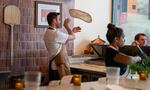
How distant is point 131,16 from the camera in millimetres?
4969

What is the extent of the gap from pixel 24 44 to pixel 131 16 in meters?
1.95

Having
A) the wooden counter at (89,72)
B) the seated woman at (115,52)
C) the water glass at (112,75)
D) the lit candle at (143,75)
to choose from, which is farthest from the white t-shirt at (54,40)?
the water glass at (112,75)

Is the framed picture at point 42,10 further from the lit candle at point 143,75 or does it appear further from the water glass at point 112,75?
the water glass at point 112,75

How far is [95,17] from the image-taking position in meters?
4.66

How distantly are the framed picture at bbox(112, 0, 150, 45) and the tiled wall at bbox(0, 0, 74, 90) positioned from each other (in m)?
1.40

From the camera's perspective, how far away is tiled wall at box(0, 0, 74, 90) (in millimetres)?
3711

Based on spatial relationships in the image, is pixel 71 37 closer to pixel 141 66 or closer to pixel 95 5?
pixel 95 5

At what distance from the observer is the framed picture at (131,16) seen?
487 centimetres

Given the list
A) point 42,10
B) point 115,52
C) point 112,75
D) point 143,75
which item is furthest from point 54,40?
point 112,75

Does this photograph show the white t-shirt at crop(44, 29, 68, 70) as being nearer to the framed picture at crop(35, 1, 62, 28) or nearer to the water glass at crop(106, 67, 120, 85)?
the framed picture at crop(35, 1, 62, 28)

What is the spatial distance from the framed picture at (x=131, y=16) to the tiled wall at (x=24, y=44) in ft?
4.60

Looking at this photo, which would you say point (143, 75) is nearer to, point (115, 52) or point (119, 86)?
point (119, 86)

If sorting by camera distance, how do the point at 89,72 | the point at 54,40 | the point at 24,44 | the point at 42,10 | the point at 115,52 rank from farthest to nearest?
the point at 42,10, the point at 24,44, the point at 89,72, the point at 54,40, the point at 115,52

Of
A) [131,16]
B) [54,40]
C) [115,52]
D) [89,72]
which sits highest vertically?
[131,16]
